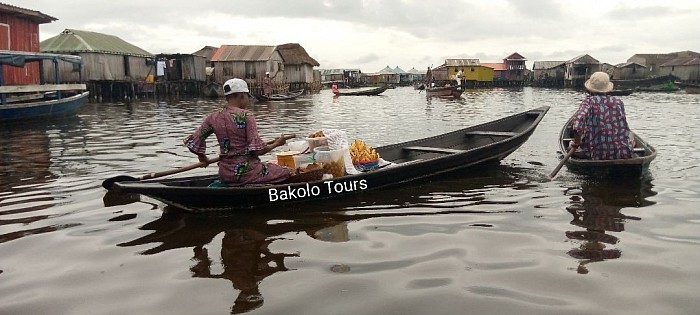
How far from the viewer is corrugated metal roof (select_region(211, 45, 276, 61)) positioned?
41.1 m

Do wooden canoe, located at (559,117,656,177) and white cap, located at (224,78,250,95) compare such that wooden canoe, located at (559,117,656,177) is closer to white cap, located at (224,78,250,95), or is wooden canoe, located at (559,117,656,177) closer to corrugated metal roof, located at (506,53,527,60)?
white cap, located at (224,78,250,95)

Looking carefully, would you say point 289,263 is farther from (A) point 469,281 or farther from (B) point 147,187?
(B) point 147,187

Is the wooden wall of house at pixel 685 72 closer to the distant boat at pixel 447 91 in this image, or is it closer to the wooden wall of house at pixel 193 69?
the distant boat at pixel 447 91

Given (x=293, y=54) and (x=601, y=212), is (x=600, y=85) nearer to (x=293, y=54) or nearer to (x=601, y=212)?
(x=601, y=212)

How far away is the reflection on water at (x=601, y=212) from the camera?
169 inches

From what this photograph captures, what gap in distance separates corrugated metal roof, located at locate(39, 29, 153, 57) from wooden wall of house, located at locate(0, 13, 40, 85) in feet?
26.2

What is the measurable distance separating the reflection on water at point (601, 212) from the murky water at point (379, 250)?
0.09ft

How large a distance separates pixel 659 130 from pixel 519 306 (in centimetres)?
1423

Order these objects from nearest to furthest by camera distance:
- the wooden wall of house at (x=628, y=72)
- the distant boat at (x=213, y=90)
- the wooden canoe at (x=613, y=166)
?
1. the wooden canoe at (x=613, y=166)
2. the distant boat at (x=213, y=90)
3. the wooden wall of house at (x=628, y=72)

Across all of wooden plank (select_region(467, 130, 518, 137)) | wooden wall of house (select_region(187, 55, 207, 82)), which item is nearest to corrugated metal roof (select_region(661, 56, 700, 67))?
wooden wall of house (select_region(187, 55, 207, 82))

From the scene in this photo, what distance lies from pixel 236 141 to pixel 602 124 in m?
5.19

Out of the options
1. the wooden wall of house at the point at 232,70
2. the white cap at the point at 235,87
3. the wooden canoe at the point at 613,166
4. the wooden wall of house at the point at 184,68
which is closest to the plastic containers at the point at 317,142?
the white cap at the point at 235,87

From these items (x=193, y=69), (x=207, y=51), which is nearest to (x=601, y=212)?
(x=193, y=69)

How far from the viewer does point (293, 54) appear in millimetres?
47312
